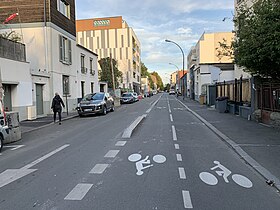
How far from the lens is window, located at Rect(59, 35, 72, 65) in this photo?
23.5 metres

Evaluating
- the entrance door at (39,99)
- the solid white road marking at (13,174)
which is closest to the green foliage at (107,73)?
the entrance door at (39,99)

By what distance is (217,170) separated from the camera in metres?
6.09

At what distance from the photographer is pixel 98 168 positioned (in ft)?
20.4

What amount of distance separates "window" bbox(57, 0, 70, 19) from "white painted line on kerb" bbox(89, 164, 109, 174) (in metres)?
19.9

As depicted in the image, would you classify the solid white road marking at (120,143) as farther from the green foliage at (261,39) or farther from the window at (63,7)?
the window at (63,7)

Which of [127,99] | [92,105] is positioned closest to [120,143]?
[92,105]

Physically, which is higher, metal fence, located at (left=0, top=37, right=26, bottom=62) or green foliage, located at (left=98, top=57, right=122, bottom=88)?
green foliage, located at (left=98, top=57, right=122, bottom=88)

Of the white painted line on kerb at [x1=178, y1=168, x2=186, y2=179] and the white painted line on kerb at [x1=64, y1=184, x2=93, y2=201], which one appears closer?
the white painted line on kerb at [x1=64, y1=184, x2=93, y2=201]

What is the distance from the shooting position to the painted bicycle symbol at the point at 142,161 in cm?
619

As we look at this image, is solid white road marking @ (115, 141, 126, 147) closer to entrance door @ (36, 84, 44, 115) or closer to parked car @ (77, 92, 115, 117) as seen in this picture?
parked car @ (77, 92, 115, 117)

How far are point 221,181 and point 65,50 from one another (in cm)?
2178

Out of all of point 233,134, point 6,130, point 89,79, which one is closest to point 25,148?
point 6,130

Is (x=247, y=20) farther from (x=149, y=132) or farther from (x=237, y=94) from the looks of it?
(x=237, y=94)

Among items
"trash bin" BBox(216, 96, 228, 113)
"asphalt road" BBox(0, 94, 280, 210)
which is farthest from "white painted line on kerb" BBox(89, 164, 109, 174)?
"trash bin" BBox(216, 96, 228, 113)
